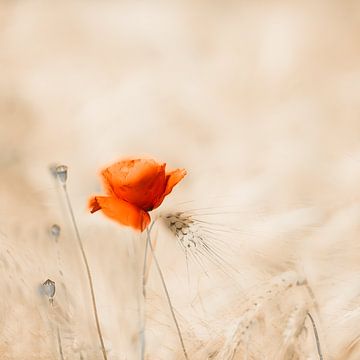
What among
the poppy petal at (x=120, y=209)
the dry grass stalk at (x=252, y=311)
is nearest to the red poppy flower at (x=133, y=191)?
the poppy petal at (x=120, y=209)

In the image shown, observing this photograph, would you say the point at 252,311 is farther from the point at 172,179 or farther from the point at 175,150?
the point at 175,150

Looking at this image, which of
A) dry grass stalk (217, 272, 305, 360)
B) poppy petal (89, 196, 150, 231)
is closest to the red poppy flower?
poppy petal (89, 196, 150, 231)

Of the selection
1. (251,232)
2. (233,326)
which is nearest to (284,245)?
(251,232)

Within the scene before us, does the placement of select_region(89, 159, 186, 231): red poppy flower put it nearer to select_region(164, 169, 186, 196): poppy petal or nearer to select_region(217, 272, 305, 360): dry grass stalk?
select_region(164, 169, 186, 196): poppy petal

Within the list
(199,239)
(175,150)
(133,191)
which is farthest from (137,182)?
(175,150)

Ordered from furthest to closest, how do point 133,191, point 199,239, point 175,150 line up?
point 175,150 → point 199,239 → point 133,191

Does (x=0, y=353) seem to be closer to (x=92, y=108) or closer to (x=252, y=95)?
(x=92, y=108)
